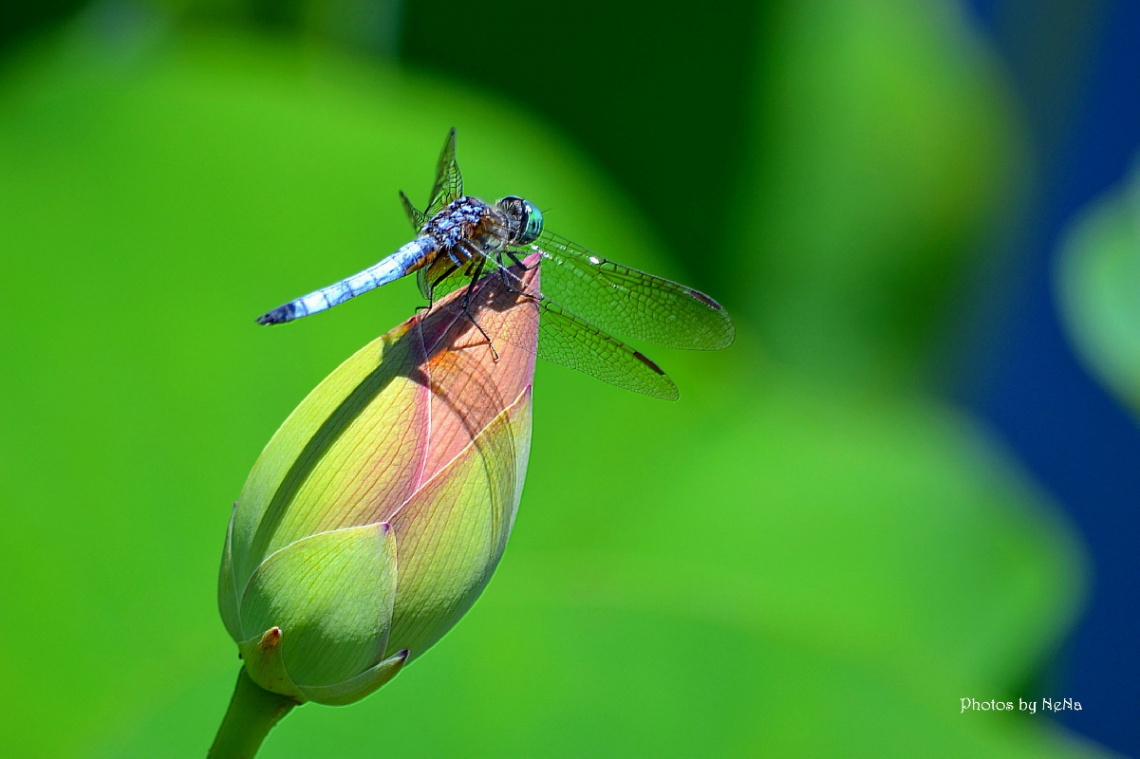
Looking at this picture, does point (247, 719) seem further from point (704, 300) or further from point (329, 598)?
point (704, 300)

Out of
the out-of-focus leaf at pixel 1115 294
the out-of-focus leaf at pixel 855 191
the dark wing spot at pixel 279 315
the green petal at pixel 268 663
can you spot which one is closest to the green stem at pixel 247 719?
the green petal at pixel 268 663

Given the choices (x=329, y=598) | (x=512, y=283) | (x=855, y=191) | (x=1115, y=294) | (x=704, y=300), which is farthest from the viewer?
(x=855, y=191)

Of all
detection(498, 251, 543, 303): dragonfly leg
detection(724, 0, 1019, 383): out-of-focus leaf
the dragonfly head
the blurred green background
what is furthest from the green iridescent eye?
detection(724, 0, 1019, 383): out-of-focus leaf

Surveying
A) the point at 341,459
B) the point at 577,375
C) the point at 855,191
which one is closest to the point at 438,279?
the point at 341,459

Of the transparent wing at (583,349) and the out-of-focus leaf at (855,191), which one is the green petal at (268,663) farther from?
the out-of-focus leaf at (855,191)

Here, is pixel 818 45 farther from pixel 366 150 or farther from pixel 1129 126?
pixel 366 150

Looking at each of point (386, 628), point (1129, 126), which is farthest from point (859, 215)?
point (386, 628)
